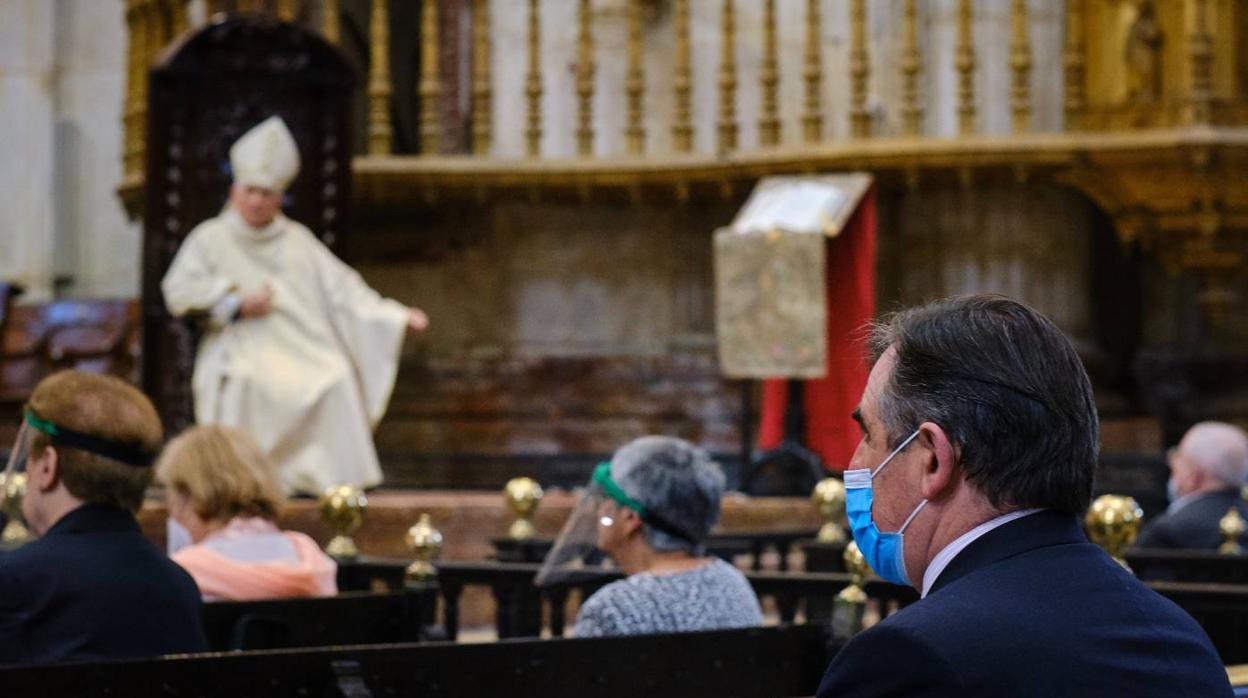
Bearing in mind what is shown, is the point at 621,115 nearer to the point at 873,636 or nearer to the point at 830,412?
the point at 830,412

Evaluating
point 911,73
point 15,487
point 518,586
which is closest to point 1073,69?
point 911,73

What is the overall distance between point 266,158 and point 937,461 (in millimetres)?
6747

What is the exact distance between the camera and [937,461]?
183 cm

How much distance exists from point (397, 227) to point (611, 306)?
1202 millimetres

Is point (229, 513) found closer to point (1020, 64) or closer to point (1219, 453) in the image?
point (1219, 453)

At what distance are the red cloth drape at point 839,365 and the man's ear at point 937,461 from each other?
728 centimetres

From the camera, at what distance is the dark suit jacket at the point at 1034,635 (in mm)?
1663

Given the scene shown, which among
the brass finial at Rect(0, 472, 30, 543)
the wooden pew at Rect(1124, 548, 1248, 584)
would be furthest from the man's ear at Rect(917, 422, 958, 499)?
the wooden pew at Rect(1124, 548, 1248, 584)

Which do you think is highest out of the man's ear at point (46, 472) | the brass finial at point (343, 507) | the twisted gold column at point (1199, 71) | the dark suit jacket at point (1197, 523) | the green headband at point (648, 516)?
the twisted gold column at point (1199, 71)

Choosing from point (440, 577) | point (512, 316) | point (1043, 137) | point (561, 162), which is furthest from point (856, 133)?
point (440, 577)

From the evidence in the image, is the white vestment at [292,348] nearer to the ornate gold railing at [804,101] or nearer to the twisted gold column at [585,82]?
the ornate gold railing at [804,101]

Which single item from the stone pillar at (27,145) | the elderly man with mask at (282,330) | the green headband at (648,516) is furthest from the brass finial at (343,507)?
the stone pillar at (27,145)

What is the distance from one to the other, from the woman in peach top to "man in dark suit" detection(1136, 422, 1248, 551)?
3124mm

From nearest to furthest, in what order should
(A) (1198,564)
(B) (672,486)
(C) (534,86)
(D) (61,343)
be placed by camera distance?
(B) (672,486) → (A) (1198,564) → (C) (534,86) → (D) (61,343)
